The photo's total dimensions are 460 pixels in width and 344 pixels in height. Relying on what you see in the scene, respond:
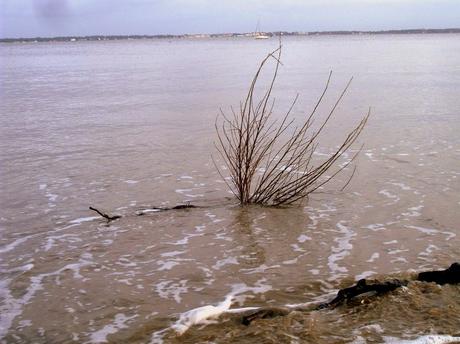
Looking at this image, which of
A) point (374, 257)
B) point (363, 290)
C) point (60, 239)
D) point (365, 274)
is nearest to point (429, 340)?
point (363, 290)

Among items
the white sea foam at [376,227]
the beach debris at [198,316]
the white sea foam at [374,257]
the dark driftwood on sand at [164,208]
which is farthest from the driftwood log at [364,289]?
the dark driftwood on sand at [164,208]

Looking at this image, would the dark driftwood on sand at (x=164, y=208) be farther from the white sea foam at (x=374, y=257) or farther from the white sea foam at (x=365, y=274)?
the white sea foam at (x=365, y=274)

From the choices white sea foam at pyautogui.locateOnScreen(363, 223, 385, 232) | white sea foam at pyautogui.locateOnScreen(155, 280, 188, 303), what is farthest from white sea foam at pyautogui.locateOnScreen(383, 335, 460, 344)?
white sea foam at pyautogui.locateOnScreen(363, 223, 385, 232)

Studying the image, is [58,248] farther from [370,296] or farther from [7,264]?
[370,296]

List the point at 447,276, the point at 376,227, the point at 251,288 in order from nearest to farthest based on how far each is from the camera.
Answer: the point at 447,276, the point at 251,288, the point at 376,227

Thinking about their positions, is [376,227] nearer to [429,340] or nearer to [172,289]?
[172,289]

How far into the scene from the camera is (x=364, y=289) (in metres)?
3.62

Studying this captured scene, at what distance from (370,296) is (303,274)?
979 millimetres

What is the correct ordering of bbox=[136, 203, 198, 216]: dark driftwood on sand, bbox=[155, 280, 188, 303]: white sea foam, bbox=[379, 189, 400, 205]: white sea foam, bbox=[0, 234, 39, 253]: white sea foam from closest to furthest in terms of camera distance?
bbox=[155, 280, 188, 303]: white sea foam < bbox=[0, 234, 39, 253]: white sea foam < bbox=[136, 203, 198, 216]: dark driftwood on sand < bbox=[379, 189, 400, 205]: white sea foam

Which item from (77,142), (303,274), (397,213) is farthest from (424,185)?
(77,142)

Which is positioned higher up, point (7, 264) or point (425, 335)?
point (425, 335)

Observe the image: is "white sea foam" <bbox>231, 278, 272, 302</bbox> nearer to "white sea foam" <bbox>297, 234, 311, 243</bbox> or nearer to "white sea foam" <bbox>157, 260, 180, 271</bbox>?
"white sea foam" <bbox>157, 260, 180, 271</bbox>

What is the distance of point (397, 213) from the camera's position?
606 centimetres

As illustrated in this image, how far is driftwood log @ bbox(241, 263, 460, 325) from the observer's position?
3.51 m
